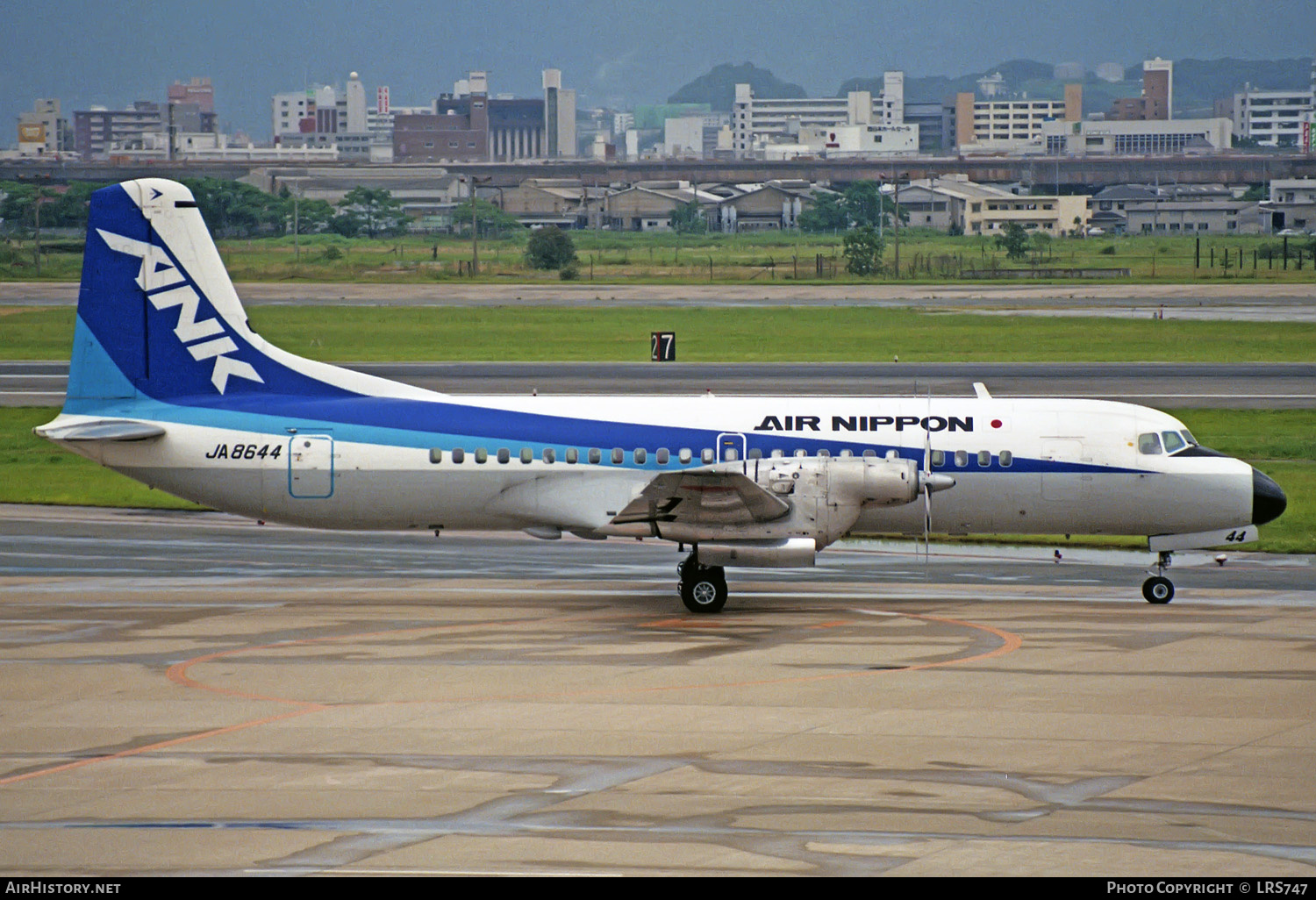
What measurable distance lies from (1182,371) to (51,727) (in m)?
47.8

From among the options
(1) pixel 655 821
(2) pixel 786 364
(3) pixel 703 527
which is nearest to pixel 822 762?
(1) pixel 655 821

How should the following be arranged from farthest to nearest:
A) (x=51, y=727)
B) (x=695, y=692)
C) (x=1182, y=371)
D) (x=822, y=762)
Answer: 1. (x=1182, y=371)
2. (x=695, y=692)
3. (x=51, y=727)
4. (x=822, y=762)

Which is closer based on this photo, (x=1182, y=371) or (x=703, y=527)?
(x=703, y=527)

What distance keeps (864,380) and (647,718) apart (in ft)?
120

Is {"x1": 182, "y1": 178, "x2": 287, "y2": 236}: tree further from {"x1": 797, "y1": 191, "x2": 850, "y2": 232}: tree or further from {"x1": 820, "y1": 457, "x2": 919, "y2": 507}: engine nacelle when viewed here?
{"x1": 820, "y1": 457, "x2": 919, "y2": 507}: engine nacelle

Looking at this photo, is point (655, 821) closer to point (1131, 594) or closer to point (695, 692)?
point (695, 692)

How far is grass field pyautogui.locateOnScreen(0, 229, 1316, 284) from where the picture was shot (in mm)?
111625

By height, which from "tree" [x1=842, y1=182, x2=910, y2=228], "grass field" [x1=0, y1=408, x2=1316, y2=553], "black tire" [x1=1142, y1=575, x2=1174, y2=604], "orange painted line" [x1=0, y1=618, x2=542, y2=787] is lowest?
"orange painted line" [x1=0, y1=618, x2=542, y2=787]

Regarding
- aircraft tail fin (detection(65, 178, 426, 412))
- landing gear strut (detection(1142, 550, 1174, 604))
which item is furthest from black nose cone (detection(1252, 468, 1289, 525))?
aircraft tail fin (detection(65, 178, 426, 412))

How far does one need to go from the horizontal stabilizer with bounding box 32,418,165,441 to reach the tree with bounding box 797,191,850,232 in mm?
153195

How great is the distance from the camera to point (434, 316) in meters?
82.4

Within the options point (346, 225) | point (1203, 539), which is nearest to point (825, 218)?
point (346, 225)

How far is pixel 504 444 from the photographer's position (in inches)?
1031

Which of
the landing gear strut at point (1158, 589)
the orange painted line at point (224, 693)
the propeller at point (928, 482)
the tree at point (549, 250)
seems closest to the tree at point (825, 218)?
the tree at point (549, 250)
